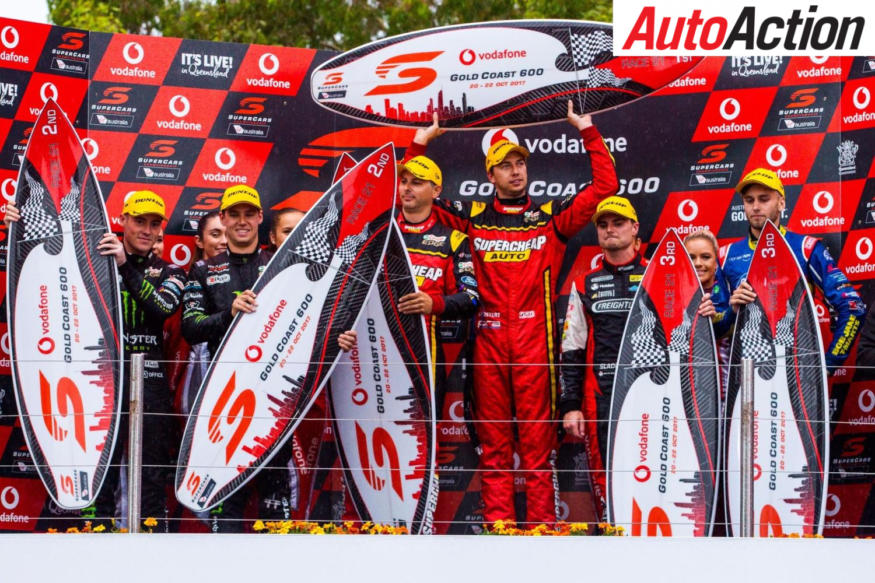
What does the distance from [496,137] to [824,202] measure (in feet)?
Answer: 6.08

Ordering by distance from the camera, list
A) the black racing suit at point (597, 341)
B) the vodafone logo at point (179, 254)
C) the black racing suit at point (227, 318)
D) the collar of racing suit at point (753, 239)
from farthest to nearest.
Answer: the vodafone logo at point (179, 254) < the collar of racing suit at point (753, 239) < the black racing suit at point (597, 341) < the black racing suit at point (227, 318)

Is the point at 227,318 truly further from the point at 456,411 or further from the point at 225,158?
the point at 456,411

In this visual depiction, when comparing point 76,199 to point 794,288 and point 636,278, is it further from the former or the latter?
point 794,288

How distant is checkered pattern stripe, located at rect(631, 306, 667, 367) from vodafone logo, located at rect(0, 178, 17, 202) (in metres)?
3.39

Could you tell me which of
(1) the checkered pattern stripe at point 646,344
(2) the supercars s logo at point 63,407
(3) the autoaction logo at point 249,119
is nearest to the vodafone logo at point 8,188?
(2) the supercars s logo at point 63,407

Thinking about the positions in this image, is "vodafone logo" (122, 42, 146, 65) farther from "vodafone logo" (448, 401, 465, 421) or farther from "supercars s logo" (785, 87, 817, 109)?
"supercars s logo" (785, 87, 817, 109)

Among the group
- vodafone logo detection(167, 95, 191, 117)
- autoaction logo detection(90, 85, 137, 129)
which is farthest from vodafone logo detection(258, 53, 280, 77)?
autoaction logo detection(90, 85, 137, 129)

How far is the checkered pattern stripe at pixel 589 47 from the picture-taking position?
6.59 metres

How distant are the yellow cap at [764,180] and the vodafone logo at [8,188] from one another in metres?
3.87

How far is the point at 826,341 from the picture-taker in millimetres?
6555

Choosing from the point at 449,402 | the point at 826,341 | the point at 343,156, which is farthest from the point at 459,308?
the point at 826,341

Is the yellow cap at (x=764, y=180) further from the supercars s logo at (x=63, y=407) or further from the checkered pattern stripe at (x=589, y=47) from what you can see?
the supercars s logo at (x=63, y=407)

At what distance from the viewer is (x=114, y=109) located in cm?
677

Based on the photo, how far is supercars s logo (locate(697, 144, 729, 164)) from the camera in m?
6.86
